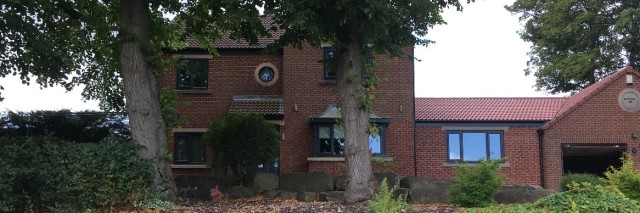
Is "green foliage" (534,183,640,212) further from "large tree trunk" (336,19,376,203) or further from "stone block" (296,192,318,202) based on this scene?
"stone block" (296,192,318,202)

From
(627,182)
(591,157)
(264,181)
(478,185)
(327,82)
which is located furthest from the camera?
(591,157)

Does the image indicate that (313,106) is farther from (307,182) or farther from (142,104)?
(142,104)

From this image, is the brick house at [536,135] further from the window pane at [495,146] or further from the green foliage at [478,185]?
the green foliage at [478,185]

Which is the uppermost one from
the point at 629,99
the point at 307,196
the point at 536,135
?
the point at 629,99

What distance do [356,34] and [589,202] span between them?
622 cm

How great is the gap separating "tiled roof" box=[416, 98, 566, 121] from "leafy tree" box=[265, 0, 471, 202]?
1059 cm

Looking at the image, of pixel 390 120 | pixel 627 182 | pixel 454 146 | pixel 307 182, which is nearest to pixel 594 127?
pixel 454 146

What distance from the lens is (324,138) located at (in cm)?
2528

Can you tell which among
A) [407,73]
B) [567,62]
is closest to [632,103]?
[407,73]

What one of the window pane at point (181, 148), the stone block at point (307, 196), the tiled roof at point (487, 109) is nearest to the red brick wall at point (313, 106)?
the tiled roof at point (487, 109)

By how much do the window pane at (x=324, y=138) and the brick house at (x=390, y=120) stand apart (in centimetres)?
4

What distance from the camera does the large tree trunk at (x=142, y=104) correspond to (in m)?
15.2

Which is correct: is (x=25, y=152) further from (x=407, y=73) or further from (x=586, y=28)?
(x=586, y=28)

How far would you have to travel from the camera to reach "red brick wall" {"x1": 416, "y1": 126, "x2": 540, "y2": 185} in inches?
1014
